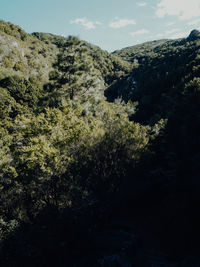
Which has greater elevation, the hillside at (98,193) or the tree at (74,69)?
the tree at (74,69)

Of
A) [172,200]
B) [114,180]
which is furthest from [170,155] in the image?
[114,180]

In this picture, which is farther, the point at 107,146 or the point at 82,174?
the point at 107,146

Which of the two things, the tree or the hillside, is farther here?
the tree

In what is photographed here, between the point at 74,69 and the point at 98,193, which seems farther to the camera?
the point at 74,69

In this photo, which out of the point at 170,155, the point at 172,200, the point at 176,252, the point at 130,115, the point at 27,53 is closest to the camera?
the point at 176,252

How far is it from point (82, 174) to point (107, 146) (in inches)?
130

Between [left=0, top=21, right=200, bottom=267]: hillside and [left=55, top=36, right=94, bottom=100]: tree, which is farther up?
[left=55, top=36, right=94, bottom=100]: tree

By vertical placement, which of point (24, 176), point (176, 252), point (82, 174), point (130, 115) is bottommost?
point (176, 252)

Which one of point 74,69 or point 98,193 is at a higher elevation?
point 74,69

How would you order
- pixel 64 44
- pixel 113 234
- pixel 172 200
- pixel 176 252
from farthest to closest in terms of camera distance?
pixel 64 44
pixel 113 234
pixel 172 200
pixel 176 252

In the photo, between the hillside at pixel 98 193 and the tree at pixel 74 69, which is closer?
the hillside at pixel 98 193

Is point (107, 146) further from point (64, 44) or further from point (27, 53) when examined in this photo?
point (27, 53)

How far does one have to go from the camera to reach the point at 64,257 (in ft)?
37.8

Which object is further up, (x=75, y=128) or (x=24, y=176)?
(x=75, y=128)
